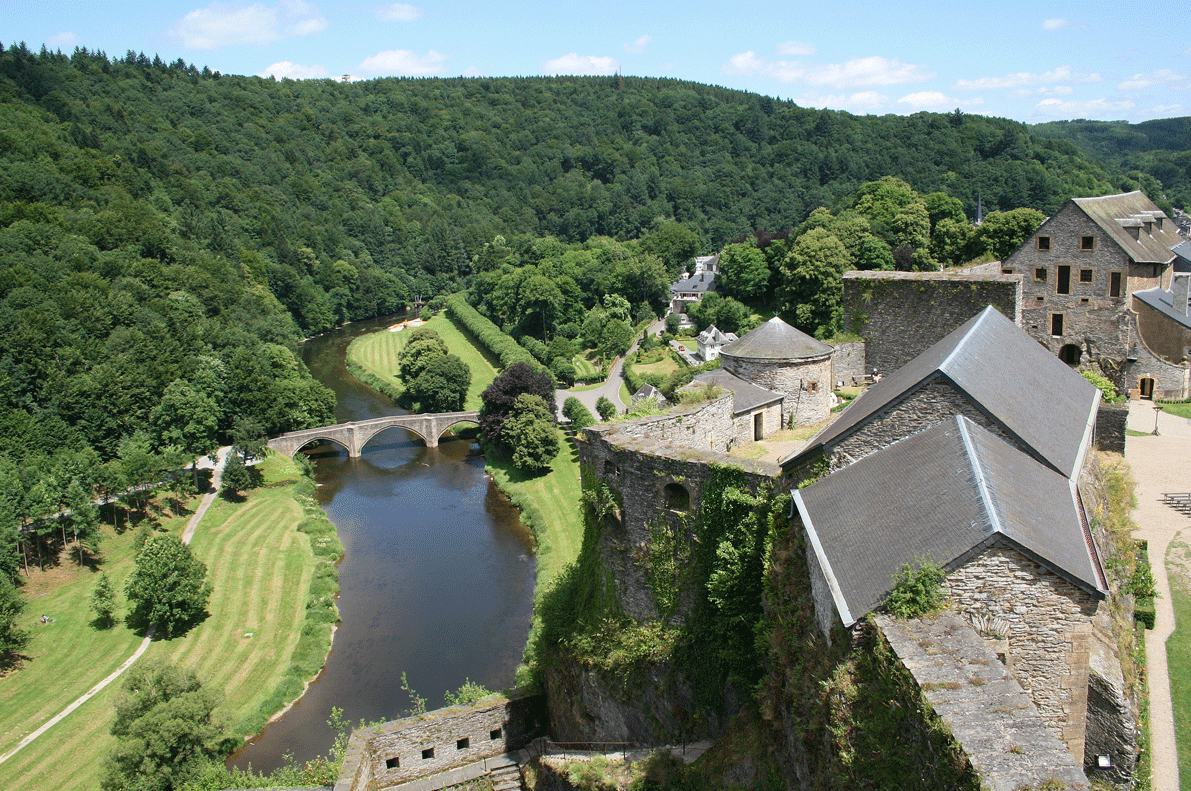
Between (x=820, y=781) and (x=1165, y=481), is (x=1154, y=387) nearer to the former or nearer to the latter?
(x=1165, y=481)

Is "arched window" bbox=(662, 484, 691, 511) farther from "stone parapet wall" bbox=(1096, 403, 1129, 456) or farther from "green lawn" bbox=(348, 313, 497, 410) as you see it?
"green lawn" bbox=(348, 313, 497, 410)

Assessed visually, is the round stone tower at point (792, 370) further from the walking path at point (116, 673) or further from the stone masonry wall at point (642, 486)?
the walking path at point (116, 673)

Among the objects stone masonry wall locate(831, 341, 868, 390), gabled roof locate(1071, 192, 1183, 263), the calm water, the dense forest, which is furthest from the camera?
the dense forest

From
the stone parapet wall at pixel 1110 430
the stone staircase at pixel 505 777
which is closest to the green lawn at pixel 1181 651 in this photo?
the stone parapet wall at pixel 1110 430

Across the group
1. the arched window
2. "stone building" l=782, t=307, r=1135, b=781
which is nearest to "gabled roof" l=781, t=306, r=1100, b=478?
"stone building" l=782, t=307, r=1135, b=781

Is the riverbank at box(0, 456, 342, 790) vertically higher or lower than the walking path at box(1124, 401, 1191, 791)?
lower

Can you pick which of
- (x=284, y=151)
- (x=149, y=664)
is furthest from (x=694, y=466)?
(x=284, y=151)
